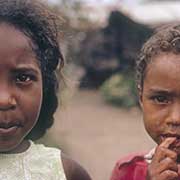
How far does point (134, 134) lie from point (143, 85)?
6.99 meters

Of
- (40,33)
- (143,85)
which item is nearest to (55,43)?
(40,33)

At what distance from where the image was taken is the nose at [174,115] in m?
2.20

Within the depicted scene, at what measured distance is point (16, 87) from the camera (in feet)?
6.86

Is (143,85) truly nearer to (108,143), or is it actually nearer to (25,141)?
(25,141)

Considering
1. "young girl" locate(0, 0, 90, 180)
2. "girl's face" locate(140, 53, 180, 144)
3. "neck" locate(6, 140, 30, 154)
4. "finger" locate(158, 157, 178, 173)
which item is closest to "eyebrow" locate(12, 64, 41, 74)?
"young girl" locate(0, 0, 90, 180)

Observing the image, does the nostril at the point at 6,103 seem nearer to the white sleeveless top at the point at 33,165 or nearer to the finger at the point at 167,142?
the white sleeveless top at the point at 33,165

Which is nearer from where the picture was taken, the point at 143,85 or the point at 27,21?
the point at 27,21

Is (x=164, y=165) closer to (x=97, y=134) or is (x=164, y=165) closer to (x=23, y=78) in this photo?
(x=23, y=78)

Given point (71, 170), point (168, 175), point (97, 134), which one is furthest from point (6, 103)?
point (97, 134)

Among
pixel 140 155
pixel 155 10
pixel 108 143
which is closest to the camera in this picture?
pixel 140 155

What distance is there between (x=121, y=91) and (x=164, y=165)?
30.3 ft

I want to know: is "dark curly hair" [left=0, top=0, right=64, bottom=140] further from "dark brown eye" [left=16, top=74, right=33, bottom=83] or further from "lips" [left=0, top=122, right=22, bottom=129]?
"lips" [left=0, top=122, right=22, bottom=129]

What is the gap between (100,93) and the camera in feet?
40.7

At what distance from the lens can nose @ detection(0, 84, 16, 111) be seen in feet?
6.64
